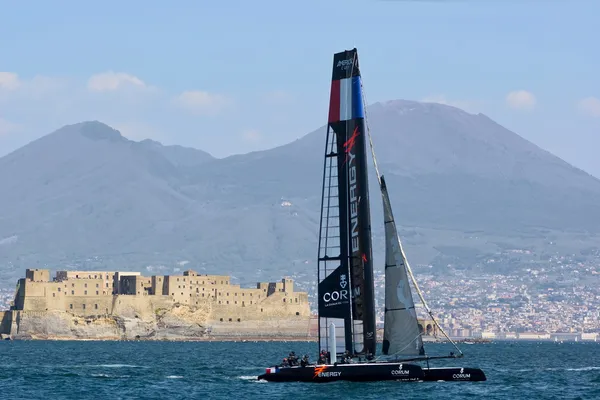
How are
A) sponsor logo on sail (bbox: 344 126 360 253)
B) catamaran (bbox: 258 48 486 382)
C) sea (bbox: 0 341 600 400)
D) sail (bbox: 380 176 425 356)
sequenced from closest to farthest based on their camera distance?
1. sea (bbox: 0 341 600 400)
2. catamaran (bbox: 258 48 486 382)
3. sponsor logo on sail (bbox: 344 126 360 253)
4. sail (bbox: 380 176 425 356)

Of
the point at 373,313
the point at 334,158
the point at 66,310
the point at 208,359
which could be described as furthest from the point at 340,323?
the point at 66,310

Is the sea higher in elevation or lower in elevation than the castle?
lower

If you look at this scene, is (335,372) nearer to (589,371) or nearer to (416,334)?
A: (416,334)

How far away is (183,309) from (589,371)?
80884mm

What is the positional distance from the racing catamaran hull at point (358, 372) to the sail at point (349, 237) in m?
1.59

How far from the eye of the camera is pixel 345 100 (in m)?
51.8

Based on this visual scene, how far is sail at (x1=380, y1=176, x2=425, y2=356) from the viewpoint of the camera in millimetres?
51812

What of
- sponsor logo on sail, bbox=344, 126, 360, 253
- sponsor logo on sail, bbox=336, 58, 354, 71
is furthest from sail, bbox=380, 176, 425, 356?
sponsor logo on sail, bbox=336, 58, 354, 71

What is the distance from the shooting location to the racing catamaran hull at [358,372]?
1932 inches

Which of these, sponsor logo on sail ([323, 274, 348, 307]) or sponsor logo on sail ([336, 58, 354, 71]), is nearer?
sponsor logo on sail ([323, 274, 348, 307])

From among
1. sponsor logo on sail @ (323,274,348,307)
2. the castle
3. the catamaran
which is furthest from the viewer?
the castle

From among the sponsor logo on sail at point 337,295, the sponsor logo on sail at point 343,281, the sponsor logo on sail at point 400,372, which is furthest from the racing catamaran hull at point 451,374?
the sponsor logo on sail at point 343,281

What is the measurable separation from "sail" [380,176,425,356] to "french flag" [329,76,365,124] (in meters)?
2.78

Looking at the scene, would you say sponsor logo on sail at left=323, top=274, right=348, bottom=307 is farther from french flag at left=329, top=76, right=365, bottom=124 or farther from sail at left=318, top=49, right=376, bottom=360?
french flag at left=329, top=76, right=365, bottom=124
